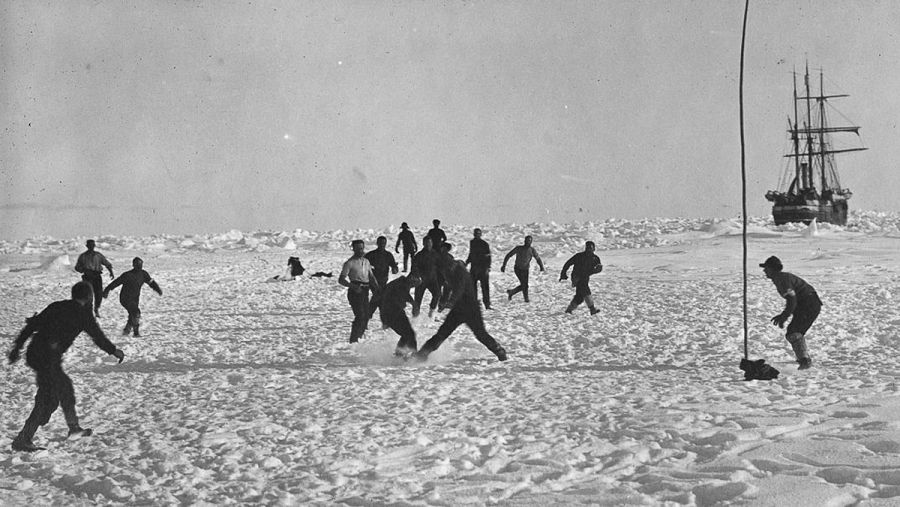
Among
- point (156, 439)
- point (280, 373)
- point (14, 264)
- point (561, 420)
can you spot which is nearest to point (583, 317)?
point (280, 373)

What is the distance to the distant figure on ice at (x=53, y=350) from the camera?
7.07 meters

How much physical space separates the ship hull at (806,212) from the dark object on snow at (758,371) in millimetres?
68028

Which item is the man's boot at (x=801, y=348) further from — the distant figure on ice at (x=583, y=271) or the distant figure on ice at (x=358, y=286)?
the distant figure on ice at (x=583, y=271)

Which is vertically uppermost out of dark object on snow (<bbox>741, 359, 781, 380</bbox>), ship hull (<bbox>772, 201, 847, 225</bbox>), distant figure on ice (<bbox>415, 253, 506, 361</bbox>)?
ship hull (<bbox>772, 201, 847, 225</bbox>)

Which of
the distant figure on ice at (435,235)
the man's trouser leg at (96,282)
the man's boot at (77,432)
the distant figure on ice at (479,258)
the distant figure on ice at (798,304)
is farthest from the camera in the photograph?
the distant figure on ice at (479,258)

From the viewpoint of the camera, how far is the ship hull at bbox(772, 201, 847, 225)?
237ft

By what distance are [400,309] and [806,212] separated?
68.8 metres

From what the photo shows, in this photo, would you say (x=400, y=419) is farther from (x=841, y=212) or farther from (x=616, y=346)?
(x=841, y=212)

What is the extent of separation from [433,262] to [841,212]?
76.8 metres

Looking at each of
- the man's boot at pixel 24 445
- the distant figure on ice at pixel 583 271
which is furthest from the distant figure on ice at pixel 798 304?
the man's boot at pixel 24 445

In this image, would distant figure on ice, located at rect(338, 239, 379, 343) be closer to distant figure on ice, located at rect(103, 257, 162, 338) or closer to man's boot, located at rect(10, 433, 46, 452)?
distant figure on ice, located at rect(103, 257, 162, 338)

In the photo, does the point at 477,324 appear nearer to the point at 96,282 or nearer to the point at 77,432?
the point at 77,432

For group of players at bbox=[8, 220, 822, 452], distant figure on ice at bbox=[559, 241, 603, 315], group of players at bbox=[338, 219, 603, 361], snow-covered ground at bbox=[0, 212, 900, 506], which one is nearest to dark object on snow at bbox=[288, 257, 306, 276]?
group of players at bbox=[8, 220, 822, 452]

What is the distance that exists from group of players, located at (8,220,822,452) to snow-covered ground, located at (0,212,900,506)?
331 mm
